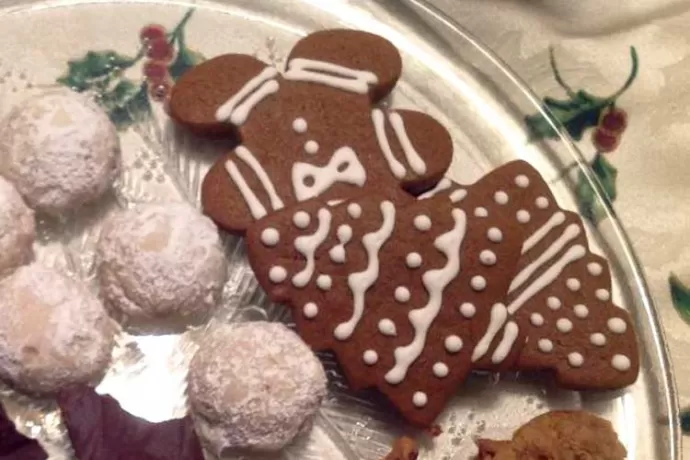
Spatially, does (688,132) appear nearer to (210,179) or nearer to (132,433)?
(210,179)

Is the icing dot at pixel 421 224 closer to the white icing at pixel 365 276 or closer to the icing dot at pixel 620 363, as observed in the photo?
the white icing at pixel 365 276

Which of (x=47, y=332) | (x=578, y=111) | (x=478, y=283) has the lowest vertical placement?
(x=47, y=332)

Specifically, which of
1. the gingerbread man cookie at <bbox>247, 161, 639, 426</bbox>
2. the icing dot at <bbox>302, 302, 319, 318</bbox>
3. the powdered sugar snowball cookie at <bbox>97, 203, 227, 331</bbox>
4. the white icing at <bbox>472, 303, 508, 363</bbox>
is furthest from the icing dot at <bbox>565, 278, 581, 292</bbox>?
the powdered sugar snowball cookie at <bbox>97, 203, 227, 331</bbox>

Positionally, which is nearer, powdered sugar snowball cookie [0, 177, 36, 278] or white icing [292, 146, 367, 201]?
powdered sugar snowball cookie [0, 177, 36, 278]

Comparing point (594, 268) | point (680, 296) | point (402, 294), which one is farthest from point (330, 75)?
point (680, 296)

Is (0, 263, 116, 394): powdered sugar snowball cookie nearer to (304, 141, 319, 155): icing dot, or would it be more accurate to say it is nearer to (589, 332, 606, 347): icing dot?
(304, 141, 319, 155): icing dot

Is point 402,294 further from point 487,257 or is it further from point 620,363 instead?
point 620,363

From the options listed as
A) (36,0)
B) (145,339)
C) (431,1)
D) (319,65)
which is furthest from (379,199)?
(36,0)
